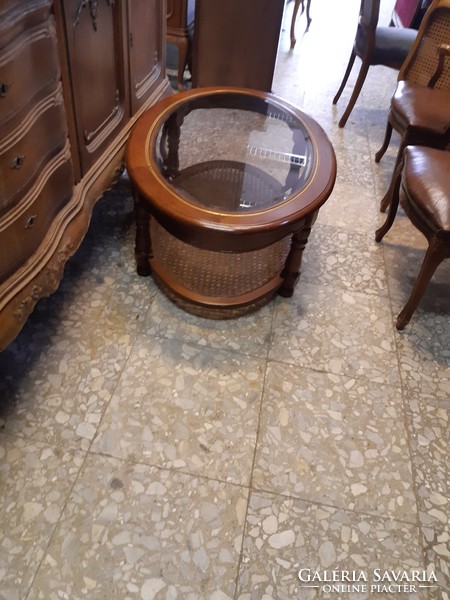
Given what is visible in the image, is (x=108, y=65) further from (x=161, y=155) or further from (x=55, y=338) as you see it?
(x=55, y=338)

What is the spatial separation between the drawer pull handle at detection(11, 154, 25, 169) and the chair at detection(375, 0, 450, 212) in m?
1.50

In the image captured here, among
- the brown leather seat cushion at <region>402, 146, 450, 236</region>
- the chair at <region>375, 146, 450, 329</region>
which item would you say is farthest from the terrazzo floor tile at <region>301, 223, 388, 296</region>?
the brown leather seat cushion at <region>402, 146, 450, 236</region>

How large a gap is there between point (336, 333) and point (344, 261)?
0.43 m

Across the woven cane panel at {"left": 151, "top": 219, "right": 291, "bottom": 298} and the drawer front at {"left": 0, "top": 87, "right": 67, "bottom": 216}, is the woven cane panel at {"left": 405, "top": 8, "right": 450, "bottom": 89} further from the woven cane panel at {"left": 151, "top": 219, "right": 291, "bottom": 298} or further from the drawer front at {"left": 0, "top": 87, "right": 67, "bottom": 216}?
the drawer front at {"left": 0, "top": 87, "right": 67, "bottom": 216}

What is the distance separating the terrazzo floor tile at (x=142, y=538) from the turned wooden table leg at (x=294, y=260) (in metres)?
0.77

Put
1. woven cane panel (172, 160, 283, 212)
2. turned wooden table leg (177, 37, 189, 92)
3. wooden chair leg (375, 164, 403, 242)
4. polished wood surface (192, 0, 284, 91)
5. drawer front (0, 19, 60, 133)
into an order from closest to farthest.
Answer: drawer front (0, 19, 60, 133)
woven cane panel (172, 160, 283, 212)
wooden chair leg (375, 164, 403, 242)
polished wood surface (192, 0, 284, 91)
turned wooden table leg (177, 37, 189, 92)

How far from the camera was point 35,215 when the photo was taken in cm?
129

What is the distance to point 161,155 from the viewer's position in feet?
5.50

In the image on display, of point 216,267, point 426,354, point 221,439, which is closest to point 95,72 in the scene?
point 216,267

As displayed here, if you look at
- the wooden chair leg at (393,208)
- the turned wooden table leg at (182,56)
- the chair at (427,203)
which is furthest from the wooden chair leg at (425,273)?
the turned wooden table leg at (182,56)

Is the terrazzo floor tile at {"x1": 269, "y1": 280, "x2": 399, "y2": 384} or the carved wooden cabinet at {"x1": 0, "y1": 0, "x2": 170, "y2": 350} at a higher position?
the carved wooden cabinet at {"x1": 0, "y1": 0, "x2": 170, "y2": 350}

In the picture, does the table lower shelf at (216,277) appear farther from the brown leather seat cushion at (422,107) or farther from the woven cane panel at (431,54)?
the woven cane panel at (431,54)

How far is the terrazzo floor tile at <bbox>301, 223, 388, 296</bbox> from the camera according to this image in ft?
6.41

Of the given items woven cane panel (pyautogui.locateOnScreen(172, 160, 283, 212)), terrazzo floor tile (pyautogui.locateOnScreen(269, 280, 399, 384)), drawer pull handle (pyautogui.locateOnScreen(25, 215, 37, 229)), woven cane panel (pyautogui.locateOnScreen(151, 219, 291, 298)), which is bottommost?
terrazzo floor tile (pyautogui.locateOnScreen(269, 280, 399, 384))
